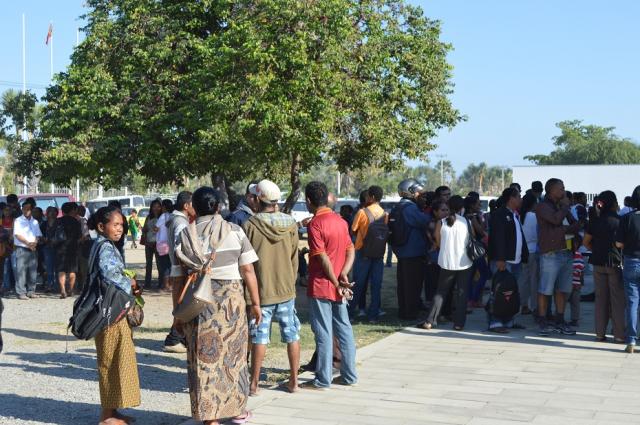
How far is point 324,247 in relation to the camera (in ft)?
24.8

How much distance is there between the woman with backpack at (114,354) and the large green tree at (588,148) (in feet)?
236

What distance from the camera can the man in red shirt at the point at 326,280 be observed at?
24.8ft

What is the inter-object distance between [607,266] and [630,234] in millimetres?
594

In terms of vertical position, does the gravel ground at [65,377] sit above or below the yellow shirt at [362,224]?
below

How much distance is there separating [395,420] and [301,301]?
8.15 meters

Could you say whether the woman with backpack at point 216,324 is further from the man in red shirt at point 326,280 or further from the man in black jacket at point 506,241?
the man in black jacket at point 506,241

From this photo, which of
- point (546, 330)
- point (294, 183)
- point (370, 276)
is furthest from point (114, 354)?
point (294, 183)

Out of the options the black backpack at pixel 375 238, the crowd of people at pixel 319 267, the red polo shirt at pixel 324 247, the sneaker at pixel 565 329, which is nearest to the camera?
the crowd of people at pixel 319 267

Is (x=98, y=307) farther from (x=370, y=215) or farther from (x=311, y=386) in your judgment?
(x=370, y=215)

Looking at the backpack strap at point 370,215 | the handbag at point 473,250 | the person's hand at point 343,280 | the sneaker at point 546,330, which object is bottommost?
the sneaker at point 546,330

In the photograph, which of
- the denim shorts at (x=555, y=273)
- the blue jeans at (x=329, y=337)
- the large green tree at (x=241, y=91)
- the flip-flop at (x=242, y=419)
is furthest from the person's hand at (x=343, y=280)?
the large green tree at (x=241, y=91)

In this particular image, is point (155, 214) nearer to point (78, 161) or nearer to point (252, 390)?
point (78, 161)

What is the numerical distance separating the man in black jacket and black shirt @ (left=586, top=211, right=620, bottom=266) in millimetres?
1223

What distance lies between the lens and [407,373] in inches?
330
